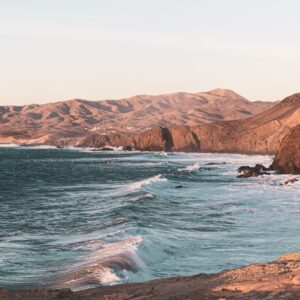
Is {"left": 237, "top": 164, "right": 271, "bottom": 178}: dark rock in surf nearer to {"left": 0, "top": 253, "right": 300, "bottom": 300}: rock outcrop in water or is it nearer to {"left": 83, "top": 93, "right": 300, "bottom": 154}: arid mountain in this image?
{"left": 83, "top": 93, "right": 300, "bottom": 154}: arid mountain

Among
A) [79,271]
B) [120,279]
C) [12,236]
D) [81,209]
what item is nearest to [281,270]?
[120,279]

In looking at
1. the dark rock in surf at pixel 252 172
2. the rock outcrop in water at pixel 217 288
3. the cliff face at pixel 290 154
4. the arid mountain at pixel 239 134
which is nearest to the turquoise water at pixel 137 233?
the rock outcrop in water at pixel 217 288

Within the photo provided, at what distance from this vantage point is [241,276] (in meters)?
15.4

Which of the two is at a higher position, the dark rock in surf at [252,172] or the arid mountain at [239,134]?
the arid mountain at [239,134]

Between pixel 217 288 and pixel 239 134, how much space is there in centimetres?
15290

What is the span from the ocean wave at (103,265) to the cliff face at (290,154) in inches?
2128

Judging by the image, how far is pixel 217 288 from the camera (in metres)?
14.1

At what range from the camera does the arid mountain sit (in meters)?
148

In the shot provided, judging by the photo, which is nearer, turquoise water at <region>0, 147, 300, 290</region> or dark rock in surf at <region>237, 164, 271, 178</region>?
turquoise water at <region>0, 147, 300, 290</region>

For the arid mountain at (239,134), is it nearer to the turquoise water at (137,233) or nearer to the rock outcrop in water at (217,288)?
the turquoise water at (137,233)

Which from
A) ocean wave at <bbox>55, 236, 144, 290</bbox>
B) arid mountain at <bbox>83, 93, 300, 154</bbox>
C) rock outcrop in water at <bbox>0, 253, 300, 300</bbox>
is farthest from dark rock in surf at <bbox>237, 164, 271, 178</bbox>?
rock outcrop in water at <bbox>0, 253, 300, 300</bbox>

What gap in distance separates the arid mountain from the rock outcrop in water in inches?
4995

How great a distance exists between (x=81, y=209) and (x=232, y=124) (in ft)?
449

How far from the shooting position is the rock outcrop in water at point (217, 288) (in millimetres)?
12984
